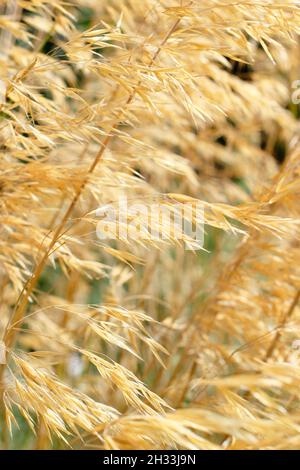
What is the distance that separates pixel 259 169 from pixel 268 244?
2.44ft

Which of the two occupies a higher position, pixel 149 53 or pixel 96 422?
pixel 149 53

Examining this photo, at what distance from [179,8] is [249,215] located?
0.27 m

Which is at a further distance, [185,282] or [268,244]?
[185,282]

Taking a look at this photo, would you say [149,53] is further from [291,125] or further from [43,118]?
[291,125]

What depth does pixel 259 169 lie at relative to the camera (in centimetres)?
200

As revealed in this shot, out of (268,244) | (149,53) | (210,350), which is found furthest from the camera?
(210,350)

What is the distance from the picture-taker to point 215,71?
4.48 feet

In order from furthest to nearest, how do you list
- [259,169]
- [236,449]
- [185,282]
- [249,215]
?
1. [185,282]
2. [259,169]
3. [249,215]
4. [236,449]

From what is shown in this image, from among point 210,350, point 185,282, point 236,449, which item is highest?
point 236,449

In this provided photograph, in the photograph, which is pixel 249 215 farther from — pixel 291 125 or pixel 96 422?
pixel 291 125

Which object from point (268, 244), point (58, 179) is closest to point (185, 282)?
point (268, 244)

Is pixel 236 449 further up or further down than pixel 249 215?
further down
